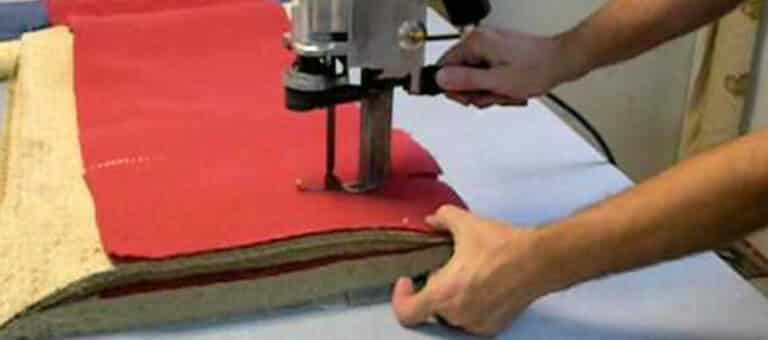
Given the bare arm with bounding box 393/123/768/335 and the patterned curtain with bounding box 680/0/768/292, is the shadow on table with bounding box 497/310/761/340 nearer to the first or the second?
the bare arm with bounding box 393/123/768/335

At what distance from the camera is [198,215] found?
84 centimetres

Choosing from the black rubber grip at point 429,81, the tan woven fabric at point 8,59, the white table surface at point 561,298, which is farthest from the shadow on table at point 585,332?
the tan woven fabric at point 8,59

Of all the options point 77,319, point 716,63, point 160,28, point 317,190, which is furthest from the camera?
point 716,63

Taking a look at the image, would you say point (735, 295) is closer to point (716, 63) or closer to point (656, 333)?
point (656, 333)

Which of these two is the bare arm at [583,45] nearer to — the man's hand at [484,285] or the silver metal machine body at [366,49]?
the silver metal machine body at [366,49]

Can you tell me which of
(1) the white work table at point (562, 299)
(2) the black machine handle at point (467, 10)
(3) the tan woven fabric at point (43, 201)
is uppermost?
(2) the black machine handle at point (467, 10)

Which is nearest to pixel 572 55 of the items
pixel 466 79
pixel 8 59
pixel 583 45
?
pixel 583 45

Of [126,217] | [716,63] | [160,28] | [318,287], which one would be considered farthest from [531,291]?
[716,63]

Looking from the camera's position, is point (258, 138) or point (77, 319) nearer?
point (77, 319)

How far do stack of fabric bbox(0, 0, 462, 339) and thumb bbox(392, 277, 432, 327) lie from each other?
0.07 feet

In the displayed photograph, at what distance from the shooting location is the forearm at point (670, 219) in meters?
0.73

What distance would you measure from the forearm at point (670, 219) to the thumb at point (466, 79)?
0.69ft

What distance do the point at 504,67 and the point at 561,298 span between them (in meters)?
0.23

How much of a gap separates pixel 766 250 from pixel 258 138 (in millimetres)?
1369
